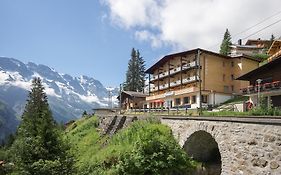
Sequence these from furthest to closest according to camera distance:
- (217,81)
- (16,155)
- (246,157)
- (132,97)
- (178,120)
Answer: (132,97)
(217,81)
(178,120)
(16,155)
(246,157)

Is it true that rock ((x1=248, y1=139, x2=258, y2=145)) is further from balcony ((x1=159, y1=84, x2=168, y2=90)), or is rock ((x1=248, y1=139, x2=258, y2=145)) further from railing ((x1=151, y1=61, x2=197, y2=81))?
balcony ((x1=159, y1=84, x2=168, y2=90))

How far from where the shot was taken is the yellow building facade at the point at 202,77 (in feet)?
184

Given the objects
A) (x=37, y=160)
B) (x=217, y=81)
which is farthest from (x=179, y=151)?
(x=217, y=81)

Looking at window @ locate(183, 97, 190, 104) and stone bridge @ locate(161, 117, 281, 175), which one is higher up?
window @ locate(183, 97, 190, 104)

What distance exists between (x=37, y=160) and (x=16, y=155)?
181 cm

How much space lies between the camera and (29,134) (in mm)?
27047

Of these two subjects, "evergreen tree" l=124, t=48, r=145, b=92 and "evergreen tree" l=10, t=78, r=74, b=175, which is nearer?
"evergreen tree" l=10, t=78, r=74, b=175

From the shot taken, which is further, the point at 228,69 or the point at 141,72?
the point at 141,72

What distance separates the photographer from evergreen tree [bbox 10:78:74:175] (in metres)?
23.9

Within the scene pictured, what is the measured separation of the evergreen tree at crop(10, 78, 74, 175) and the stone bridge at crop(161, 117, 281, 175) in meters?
9.73

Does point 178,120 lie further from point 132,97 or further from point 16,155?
point 132,97

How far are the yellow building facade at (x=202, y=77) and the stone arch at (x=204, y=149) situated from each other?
24.0 m

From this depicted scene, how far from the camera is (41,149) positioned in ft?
82.6

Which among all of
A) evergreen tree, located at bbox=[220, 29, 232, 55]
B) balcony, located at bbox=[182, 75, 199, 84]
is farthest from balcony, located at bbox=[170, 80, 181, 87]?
evergreen tree, located at bbox=[220, 29, 232, 55]
